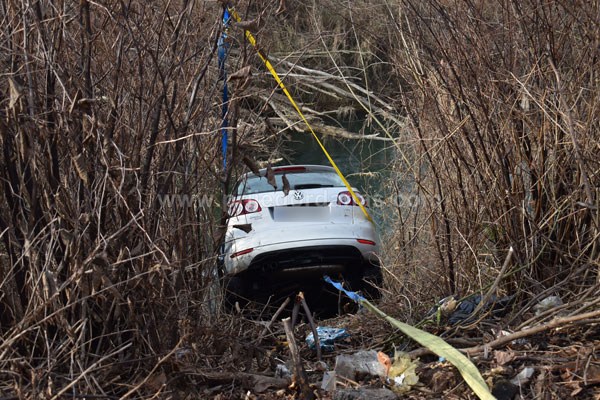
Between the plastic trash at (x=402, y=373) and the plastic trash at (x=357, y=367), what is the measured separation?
2.8 inches

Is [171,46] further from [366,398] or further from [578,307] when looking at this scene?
[578,307]

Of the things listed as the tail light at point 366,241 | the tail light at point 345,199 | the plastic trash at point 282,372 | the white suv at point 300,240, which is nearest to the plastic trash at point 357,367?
the plastic trash at point 282,372

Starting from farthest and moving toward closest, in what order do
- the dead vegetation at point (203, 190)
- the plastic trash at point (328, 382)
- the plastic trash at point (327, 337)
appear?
the plastic trash at point (327, 337)
the plastic trash at point (328, 382)
the dead vegetation at point (203, 190)

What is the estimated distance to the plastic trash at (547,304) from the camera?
15.0ft

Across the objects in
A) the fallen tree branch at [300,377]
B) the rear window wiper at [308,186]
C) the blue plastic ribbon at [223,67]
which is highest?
the blue plastic ribbon at [223,67]

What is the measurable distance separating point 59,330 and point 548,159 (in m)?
3.03

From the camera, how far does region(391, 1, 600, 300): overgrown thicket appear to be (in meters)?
4.71

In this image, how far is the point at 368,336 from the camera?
5.09 meters

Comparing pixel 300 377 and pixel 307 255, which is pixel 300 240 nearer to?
pixel 307 255

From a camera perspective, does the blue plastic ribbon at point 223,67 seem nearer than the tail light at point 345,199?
Yes

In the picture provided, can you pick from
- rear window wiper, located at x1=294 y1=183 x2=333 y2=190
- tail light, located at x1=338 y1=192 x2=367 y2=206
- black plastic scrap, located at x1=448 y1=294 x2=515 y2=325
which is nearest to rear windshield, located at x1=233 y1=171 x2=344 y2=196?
rear window wiper, located at x1=294 y1=183 x2=333 y2=190

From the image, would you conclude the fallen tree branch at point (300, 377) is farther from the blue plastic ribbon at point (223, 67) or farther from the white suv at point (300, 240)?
the white suv at point (300, 240)

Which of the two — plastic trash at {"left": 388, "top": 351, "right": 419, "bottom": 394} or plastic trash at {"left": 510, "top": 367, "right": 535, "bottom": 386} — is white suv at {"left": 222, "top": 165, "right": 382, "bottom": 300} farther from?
plastic trash at {"left": 510, "top": 367, "right": 535, "bottom": 386}

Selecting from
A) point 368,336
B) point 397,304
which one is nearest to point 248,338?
point 368,336
